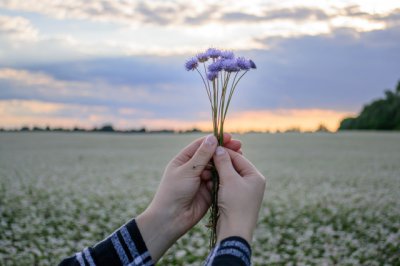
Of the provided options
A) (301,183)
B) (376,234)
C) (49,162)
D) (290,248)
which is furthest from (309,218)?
(49,162)

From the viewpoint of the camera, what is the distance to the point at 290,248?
802 cm

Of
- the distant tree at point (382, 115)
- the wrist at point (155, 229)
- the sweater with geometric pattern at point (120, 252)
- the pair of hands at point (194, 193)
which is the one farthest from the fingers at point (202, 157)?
the distant tree at point (382, 115)

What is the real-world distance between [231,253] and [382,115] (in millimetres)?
65936

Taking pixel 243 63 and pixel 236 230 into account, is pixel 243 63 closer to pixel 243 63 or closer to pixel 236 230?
pixel 243 63

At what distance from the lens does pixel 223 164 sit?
7.66ft

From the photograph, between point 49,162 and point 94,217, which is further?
point 49,162

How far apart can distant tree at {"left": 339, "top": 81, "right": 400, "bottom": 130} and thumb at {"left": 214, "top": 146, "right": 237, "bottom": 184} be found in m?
64.0

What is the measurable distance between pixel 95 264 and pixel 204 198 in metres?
0.58

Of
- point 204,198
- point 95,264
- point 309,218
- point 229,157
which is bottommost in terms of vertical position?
point 309,218

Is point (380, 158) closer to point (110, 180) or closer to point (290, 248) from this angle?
point (110, 180)

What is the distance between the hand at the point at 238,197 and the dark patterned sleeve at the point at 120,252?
366 millimetres

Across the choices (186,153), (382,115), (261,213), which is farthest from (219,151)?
(382,115)

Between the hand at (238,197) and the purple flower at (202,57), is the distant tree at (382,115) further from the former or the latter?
the hand at (238,197)

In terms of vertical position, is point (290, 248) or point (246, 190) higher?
point (246, 190)
